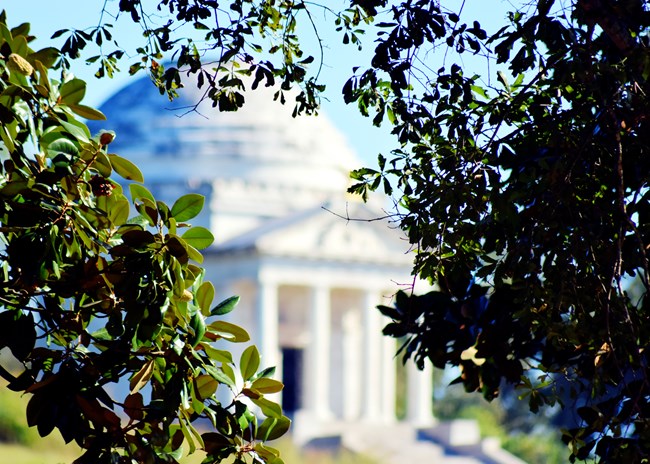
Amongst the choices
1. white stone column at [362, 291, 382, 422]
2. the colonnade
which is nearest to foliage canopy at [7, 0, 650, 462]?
the colonnade

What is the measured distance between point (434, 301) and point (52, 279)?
2584mm

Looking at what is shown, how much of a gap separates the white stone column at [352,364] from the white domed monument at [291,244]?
0.04 m

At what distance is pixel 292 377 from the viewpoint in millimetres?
54344

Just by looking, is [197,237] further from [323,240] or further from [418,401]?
[418,401]

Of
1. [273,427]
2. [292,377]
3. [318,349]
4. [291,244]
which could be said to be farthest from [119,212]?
[292,377]

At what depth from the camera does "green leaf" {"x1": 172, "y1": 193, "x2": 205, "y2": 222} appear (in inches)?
194

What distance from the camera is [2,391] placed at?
30781mm

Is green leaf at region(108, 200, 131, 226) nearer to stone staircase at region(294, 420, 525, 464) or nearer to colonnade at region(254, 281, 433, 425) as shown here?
stone staircase at region(294, 420, 525, 464)

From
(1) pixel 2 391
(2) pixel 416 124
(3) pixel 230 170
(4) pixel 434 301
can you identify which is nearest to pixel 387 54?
(2) pixel 416 124

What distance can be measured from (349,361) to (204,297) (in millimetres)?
49592

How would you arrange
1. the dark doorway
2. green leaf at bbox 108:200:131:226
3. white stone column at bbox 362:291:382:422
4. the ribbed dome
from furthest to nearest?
the ribbed dome
the dark doorway
white stone column at bbox 362:291:382:422
green leaf at bbox 108:200:131:226

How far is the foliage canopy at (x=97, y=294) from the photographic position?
470cm

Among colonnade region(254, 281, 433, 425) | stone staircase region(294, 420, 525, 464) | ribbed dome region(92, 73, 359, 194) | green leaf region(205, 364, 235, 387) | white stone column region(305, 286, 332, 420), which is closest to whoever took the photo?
green leaf region(205, 364, 235, 387)

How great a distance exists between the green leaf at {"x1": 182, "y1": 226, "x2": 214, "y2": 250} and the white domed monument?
41.7 m
